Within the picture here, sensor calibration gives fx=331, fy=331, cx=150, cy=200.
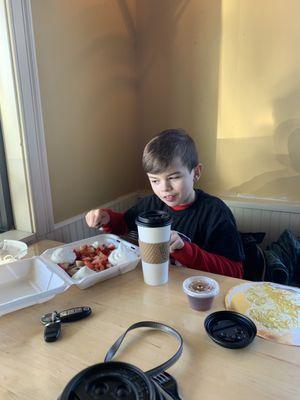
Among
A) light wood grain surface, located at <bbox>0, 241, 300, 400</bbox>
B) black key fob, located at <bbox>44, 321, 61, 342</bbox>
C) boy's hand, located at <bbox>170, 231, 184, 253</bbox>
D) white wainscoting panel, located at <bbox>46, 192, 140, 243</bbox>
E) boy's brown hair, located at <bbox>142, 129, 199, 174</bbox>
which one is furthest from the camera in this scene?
white wainscoting panel, located at <bbox>46, 192, 140, 243</bbox>

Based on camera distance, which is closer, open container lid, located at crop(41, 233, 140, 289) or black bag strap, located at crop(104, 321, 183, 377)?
black bag strap, located at crop(104, 321, 183, 377)

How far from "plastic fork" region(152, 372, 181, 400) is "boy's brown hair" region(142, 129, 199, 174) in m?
0.67

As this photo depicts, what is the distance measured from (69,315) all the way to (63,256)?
0.26 metres

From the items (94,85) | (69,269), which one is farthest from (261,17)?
(69,269)

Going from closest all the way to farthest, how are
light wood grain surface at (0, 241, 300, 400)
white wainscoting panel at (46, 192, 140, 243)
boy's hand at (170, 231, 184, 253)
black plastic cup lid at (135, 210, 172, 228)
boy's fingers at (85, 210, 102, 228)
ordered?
light wood grain surface at (0, 241, 300, 400) < black plastic cup lid at (135, 210, 172, 228) < boy's hand at (170, 231, 184, 253) < boy's fingers at (85, 210, 102, 228) < white wainscoting panel at (46, 192, 140, 243)

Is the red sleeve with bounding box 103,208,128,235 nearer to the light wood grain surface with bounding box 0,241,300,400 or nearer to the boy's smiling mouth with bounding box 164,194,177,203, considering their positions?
the boy's smiling mouth with bounding box 164,194,177,203

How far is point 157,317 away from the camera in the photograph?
0.77 metres

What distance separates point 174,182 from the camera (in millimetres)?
1148

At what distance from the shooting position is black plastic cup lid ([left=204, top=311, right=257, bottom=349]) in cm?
67

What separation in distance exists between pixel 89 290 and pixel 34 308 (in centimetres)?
15

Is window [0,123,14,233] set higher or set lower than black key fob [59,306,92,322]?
higher

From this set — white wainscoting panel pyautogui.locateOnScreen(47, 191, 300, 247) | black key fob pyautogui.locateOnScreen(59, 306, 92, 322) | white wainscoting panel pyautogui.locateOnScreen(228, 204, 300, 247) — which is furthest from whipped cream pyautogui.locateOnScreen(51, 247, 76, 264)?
white wainscoting panel pyautogui.locateOnScreen(228, 204, 300, 247)

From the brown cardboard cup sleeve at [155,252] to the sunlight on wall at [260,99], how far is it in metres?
0.95

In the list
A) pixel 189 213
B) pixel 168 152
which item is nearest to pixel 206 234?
pixel 189 213
